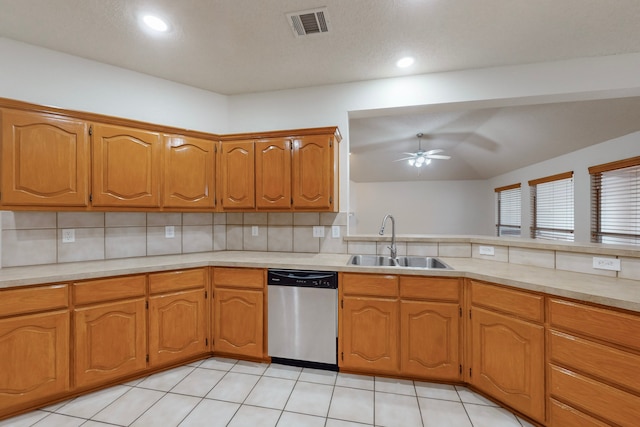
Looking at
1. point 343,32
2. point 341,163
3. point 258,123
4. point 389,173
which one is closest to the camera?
point 343,32

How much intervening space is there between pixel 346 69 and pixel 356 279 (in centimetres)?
188

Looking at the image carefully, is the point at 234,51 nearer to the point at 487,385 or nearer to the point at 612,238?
the point at 487,385

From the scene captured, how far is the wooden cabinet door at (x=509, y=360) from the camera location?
154 centimetres

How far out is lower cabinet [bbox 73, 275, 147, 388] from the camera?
1.79 meters

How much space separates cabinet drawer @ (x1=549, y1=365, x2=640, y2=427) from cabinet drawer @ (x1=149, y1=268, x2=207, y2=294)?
249cm

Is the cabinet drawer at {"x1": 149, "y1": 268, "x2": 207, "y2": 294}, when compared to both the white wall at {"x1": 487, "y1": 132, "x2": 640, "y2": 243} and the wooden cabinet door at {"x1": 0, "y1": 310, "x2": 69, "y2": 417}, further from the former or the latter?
the white wall at {"x1": 487, "y1": 132, "x2": 640, "y2": 243}

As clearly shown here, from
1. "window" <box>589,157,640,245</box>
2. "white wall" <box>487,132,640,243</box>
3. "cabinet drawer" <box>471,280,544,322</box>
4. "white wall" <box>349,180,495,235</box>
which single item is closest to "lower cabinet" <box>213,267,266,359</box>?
"cabinet drawer" <box>471,280,544,322</box>

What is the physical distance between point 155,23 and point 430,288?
108 inches

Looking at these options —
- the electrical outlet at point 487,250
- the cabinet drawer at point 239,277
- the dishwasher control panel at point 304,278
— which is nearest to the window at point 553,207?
the electrical outlet at point 487,250

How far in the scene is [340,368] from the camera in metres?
2.10

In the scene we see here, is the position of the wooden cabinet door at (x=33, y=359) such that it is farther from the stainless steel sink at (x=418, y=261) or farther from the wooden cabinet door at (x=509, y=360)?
the wooden cabinet door at (x=509, y=360)

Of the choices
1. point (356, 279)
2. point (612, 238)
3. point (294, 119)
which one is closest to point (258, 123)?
point (294, 119)

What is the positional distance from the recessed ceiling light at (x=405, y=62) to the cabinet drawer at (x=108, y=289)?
9.04 feet

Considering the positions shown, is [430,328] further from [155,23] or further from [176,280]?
[155,23]
